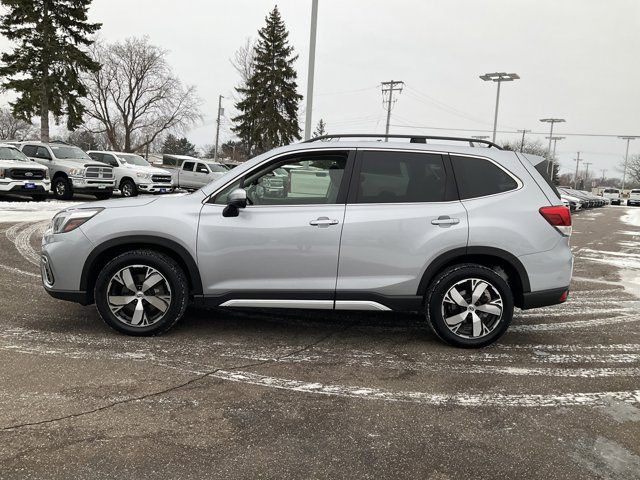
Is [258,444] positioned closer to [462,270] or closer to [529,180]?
[462,270]

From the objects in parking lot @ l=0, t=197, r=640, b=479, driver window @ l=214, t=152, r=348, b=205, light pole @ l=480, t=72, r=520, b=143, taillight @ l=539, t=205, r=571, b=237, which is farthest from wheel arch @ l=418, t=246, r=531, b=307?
light pole @ l=480, t=72, r=520, b=143

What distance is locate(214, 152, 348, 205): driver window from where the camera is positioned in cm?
463

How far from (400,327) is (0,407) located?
3483mm

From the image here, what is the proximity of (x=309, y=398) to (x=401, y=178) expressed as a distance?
6.80 feet

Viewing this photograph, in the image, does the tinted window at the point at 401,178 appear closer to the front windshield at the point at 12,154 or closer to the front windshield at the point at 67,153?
the front windshield at the point at 12,154

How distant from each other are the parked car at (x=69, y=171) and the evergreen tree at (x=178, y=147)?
6224 cm

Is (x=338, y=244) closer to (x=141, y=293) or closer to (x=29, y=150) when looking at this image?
(x=141, y=293)

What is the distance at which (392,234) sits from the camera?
4.50m

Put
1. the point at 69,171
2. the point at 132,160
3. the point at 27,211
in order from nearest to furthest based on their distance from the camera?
the point at 27,211 → the point at 69,171 → the point at 132,160

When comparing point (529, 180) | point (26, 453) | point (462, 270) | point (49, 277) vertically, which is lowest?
point (26, 453)

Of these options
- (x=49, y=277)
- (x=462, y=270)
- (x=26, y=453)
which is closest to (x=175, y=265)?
(x=49, y=277)

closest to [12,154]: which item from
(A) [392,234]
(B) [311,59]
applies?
(B) [311,59]

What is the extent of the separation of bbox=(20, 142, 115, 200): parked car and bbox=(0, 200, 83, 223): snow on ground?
1749 millimetres

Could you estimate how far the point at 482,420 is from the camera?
133 inches
